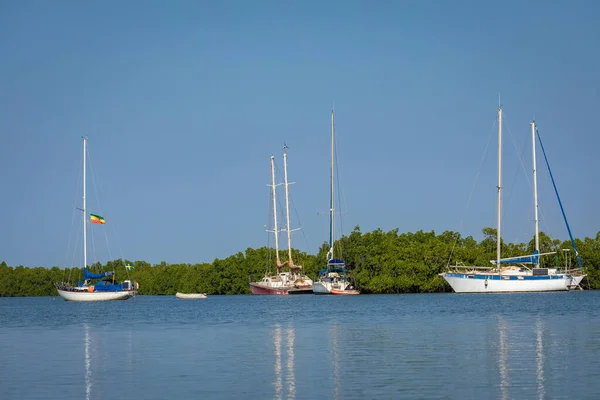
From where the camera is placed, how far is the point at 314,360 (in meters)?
32.1

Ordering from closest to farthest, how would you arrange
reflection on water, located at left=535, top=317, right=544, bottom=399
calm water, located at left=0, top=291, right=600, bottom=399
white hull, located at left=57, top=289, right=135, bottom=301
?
reflection on water, located at left=535, top=317, right=544, bottom=399 → calm water, located at left=0, top=291, right=600, bottom=399 → white hull, located at left=57, top=289, right=135, bottom=301

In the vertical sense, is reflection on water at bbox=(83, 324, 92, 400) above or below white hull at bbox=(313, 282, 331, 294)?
below

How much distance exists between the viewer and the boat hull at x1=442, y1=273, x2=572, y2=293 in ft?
339

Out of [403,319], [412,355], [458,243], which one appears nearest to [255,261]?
[458,243]

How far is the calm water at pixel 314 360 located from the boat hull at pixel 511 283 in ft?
161

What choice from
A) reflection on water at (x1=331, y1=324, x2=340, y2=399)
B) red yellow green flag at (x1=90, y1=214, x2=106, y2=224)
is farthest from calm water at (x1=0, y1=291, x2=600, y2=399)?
red yellow green flag at (x1=90, y1=214, x2=106, y2=224)

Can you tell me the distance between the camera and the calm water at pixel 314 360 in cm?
2486

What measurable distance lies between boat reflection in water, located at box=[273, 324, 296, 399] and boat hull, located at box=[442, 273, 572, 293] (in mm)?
60369

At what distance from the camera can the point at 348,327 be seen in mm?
49094

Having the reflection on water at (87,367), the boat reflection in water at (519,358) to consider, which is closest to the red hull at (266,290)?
the reflection on water at (87,367)

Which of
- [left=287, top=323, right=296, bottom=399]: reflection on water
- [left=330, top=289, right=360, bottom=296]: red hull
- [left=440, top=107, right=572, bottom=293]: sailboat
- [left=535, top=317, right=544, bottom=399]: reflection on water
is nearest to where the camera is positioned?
[left=535, top=317, right=544, bottom=399]: reflection on water

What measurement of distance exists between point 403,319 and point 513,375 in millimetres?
28699

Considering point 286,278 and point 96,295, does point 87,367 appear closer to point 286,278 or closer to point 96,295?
point 96,295

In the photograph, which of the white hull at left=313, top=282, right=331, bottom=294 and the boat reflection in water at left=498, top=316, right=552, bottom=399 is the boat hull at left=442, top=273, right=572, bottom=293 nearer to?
the white hull at left=313, top=282, right=331, bottom=294
